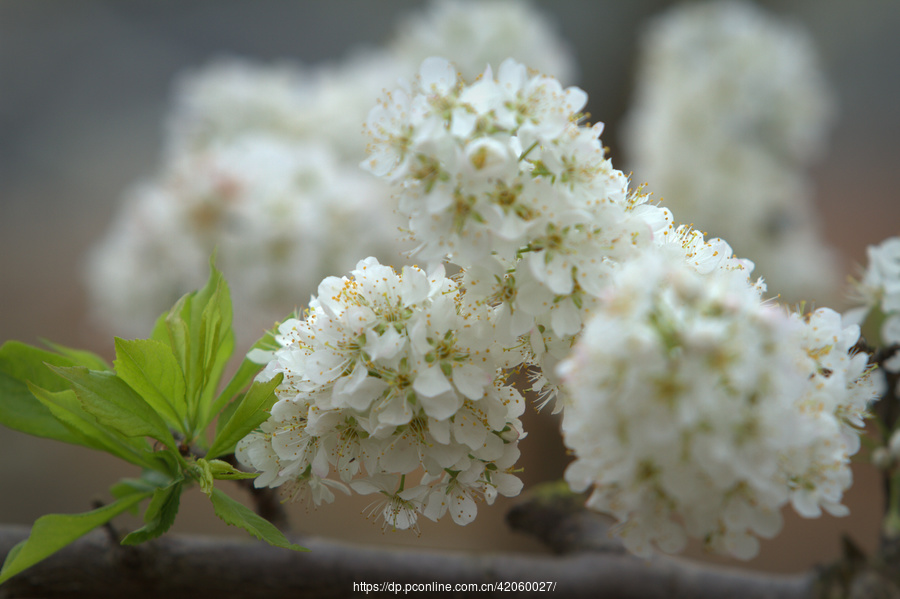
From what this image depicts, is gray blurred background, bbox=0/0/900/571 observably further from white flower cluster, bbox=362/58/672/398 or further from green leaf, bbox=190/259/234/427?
white flower cluster, bbox=362/58/672/398

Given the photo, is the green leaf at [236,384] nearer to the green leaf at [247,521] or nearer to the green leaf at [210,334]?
the green leaf at [210,334]

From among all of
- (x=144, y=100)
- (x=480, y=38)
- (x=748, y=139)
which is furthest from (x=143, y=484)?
(x=144, y=100)

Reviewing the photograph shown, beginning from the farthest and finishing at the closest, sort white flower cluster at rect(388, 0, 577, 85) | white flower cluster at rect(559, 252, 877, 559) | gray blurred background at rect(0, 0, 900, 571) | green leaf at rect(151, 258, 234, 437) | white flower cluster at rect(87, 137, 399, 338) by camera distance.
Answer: gray blurred background at rect(0, 0, 900, 571), white flower cluster at rect(388, 0, 577, 85), white flower cluster at rect(87, 137, 399, 338), green leaf at rect(151, 258, 234, 437), white flower cluster at rect(559, 252, 877, 559)

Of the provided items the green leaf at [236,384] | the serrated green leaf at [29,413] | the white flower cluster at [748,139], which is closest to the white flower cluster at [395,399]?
the green leaf at [236,384]

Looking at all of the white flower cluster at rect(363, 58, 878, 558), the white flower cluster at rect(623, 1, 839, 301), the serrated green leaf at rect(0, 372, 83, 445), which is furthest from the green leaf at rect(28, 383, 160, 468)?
the white flower cluster at rect(623, 1, 839, 301)

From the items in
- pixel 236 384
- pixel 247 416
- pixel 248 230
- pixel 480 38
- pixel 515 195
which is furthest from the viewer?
pixel 480 38

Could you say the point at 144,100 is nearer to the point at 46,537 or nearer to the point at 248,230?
the point at 248,230
